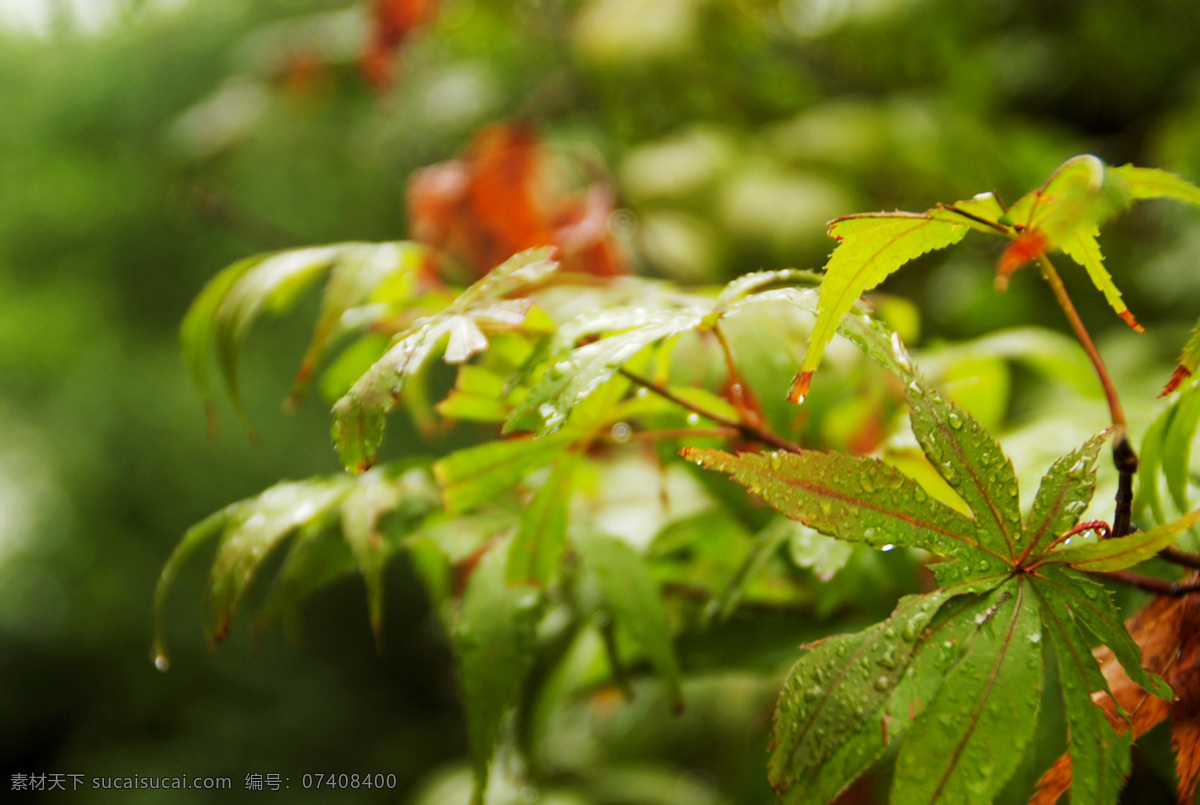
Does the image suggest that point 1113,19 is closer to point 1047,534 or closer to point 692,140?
point 692,140

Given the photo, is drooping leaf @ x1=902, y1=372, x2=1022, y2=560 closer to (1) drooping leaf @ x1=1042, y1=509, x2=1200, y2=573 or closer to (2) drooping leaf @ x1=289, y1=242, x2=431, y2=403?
(1) drooping leaf @ x1=1042, y1=509, x2=1200, y2=573

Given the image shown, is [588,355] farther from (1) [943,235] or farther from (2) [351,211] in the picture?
(2) [351,211]

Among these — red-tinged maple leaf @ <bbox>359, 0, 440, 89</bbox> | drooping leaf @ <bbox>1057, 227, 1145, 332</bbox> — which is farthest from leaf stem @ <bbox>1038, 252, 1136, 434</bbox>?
red-tinged maple leaf @ <bbox>359, 0, 440, 89</bbox>

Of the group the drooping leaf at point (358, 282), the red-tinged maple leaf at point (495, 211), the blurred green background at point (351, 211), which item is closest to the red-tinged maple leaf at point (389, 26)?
the blurred green background at point (351, 211)

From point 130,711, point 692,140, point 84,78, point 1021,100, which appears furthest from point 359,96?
point 130,711

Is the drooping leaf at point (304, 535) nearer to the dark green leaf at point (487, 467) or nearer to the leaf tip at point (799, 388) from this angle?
the dark green leaf at point (487, 467)

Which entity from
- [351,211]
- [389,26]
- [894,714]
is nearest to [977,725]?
[894,714]
